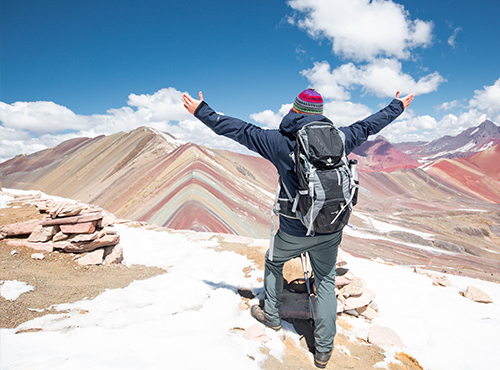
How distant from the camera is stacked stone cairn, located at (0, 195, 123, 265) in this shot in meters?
3.83

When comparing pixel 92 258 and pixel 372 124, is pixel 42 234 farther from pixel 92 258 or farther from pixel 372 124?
pixel 372 124

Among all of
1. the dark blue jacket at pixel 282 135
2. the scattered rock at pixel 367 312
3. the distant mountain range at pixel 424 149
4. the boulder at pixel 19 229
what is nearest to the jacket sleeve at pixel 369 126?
the dark blue jacket at pixel 282 135

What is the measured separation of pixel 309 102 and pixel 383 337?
92.4 inches

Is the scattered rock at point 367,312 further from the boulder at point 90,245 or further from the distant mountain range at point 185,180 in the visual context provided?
the boulder at point 90,245

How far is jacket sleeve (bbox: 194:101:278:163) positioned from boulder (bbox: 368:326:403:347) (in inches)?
80.0

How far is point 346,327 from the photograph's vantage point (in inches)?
105

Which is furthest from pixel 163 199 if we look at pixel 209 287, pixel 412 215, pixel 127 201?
pixel 412 215

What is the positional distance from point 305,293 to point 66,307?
8.03ft

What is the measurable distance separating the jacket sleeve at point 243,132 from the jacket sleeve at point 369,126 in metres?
0.64

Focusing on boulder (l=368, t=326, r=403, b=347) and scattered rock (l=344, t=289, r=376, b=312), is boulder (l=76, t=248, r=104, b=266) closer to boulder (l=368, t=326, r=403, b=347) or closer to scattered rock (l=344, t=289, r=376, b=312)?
scattered rock (l=344, t=289, r=376, b=312)

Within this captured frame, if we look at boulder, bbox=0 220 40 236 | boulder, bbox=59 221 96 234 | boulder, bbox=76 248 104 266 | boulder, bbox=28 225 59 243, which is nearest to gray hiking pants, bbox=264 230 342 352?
boulder, bbox=76 248 104 266

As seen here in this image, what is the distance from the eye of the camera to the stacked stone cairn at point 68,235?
383cm

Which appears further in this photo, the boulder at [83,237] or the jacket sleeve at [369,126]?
the boulder at [83,237]

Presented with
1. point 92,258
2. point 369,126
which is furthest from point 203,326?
point 92,258
